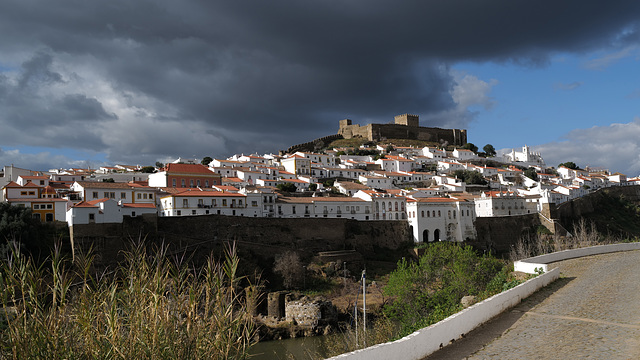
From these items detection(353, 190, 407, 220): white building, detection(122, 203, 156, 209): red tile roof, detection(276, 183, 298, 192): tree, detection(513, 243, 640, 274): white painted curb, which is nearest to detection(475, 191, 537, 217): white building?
detection(353, 190, 407, 220): white building

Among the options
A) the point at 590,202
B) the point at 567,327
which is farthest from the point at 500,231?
the point at 567,327

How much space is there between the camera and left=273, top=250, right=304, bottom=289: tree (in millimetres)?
41156

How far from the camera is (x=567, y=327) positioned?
1176 centimetres

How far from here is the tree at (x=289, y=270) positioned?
41156 millimetres

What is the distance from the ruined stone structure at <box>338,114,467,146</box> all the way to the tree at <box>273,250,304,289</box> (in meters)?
84.6

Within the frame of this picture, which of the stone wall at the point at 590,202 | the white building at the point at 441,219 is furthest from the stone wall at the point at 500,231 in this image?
the stone wall at the point at 590,202

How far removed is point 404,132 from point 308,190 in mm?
67546

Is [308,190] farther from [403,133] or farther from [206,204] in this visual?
[403,133]

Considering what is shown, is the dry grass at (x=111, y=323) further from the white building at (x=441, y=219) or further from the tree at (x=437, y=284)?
the white building at (x=441, y=219)

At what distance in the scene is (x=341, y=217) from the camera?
54.1 meters

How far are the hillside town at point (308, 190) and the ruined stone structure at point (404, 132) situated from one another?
20.9 meters

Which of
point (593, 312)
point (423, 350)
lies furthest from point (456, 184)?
point (423, 350)

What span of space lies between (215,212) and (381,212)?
2105 cm

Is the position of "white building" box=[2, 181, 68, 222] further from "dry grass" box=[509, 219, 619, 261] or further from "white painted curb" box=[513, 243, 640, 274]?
"dry grass" box=[509, 219, 619, 261]
